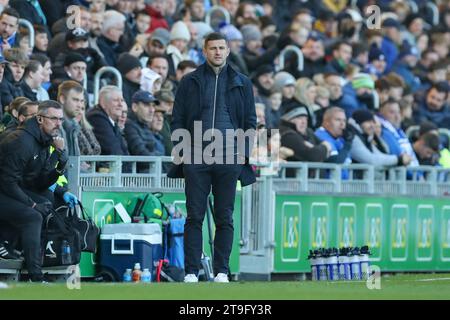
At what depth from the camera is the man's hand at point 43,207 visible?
16078 millimetres

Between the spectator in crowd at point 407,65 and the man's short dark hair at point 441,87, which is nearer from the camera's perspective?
the man's short dark hair at point 441,87

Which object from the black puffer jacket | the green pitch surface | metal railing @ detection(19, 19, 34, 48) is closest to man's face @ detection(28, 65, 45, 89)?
metal railing @ detection(19, 19, 34, 48)

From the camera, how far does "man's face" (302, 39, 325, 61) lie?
26.7m

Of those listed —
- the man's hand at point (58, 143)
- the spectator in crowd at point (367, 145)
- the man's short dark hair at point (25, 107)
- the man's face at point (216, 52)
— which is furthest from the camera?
the spectator in crowd at point (367, 145)

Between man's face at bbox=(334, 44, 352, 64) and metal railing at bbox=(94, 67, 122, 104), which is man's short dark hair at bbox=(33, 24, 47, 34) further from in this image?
man's face at bbox=(334, 44, 352, 64)

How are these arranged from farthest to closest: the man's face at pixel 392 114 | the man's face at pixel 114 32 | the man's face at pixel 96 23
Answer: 1. the man's face at pixel 392 114
2. the man's face at pixel 114 32
3. the man's face at pixel 96 23

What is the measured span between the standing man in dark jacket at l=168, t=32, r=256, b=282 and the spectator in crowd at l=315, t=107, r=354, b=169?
21.5 feet

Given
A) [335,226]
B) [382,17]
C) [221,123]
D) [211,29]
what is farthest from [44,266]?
[382,17]

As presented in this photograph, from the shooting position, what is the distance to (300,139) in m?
21.9

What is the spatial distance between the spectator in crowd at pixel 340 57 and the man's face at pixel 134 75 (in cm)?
685

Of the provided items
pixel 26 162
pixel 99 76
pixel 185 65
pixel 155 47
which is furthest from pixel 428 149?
pixel 26 162

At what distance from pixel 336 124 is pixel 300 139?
97 cm

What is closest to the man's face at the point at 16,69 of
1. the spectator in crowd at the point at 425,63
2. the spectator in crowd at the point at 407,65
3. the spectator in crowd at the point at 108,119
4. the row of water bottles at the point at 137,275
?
the spectator in crowd at the point at 108,119

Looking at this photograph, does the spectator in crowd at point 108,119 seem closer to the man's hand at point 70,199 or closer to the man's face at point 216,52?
the man's hand at point 70,199
